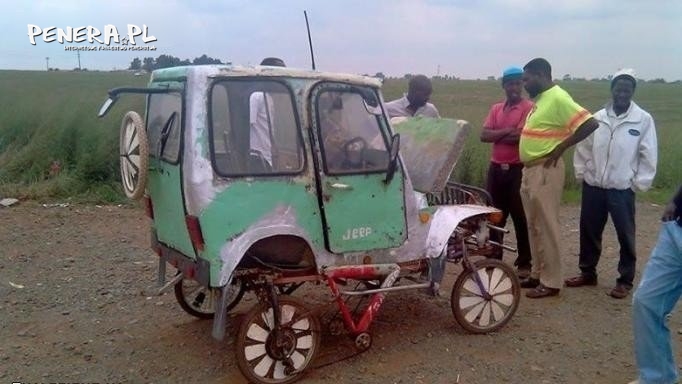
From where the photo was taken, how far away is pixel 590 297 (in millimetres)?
6172

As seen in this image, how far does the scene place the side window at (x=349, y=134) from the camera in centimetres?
426

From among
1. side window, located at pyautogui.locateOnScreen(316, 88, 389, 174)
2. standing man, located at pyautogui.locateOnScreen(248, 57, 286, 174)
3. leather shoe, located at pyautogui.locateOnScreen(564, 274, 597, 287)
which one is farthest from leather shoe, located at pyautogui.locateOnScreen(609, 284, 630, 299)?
standing man, located at pyautogui.locateOnScreen(248, 57, 286, 174)

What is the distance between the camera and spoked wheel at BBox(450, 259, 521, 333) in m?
5.08

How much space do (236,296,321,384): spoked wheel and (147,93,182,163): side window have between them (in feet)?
3.62

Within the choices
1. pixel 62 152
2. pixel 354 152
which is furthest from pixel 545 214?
pixel 62 152

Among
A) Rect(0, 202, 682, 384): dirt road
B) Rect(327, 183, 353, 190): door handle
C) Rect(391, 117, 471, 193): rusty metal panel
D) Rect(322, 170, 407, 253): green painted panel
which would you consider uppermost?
Rect(391, 117, 471, 193): rusty metal panel

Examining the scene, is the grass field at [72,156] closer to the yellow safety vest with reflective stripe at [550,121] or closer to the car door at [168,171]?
the yellow safety vest with reflective stripe at [550,121]

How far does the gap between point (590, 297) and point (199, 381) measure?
3.69 meters

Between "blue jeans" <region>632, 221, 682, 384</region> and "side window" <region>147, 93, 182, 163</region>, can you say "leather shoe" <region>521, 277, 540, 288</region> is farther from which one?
"side window" <region>147, 93, 182, 163</region>

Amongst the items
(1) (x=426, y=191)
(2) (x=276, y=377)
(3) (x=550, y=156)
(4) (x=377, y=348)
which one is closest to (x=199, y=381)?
(2) (x=276, y=377)

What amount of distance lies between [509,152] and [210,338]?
3262mm

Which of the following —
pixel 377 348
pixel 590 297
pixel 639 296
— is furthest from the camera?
pixel 590 297

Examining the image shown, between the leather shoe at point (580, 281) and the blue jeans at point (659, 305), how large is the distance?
236 centimetres

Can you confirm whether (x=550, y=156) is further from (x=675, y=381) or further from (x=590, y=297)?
(x=675, y=381)
